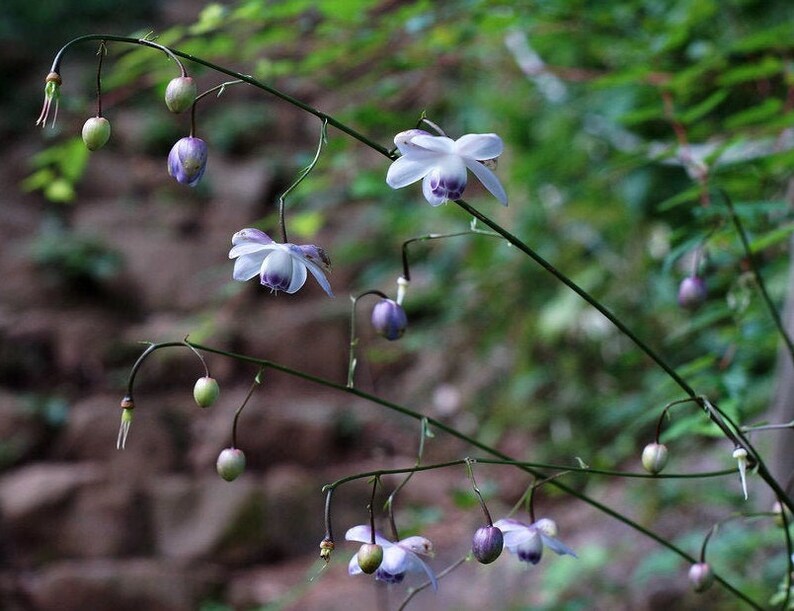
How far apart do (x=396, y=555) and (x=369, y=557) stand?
9 centimetres

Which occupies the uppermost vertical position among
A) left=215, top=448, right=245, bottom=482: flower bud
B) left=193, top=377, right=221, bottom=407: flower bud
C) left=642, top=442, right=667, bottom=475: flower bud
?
left=193, top=377, right=221, bottom=407: flower bud

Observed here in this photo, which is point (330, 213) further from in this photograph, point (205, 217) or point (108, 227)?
point (108, 227)

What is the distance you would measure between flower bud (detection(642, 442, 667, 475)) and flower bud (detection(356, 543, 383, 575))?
266mm

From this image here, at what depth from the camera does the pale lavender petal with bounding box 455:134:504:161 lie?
28.4 inches

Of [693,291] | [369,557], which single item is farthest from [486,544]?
[693,291]

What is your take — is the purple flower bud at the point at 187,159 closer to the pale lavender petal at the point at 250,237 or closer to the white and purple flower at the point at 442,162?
the pale lavender petal at the point at 250,237

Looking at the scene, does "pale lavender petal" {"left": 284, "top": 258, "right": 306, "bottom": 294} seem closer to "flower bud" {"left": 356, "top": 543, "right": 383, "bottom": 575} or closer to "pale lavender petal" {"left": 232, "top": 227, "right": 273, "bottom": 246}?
"pale lavender petal" {"left": 232, "top": 227, "right": 273, "bottom": 246}

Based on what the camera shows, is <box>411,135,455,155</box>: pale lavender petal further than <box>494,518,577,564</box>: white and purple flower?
No

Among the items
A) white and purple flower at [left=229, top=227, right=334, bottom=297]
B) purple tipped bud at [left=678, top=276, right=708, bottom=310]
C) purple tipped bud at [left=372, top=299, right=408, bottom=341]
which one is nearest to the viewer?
white and purple flower at [left=229, top=227, right=334, bottom=297]

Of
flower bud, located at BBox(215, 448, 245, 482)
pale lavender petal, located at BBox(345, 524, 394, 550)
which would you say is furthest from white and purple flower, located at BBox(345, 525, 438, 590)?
flower bud, located at BBox(215, 448, 245, 482)

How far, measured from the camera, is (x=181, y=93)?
2.21 ft

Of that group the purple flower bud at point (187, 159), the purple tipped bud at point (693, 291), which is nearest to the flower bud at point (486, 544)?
the purple flower bud at point (187, 159)

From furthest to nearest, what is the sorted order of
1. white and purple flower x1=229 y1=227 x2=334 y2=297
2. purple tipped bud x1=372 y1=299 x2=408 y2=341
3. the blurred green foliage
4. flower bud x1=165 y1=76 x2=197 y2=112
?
the blurred green foliage
purple tipped bud x1=372 y1=299 x2=408 y2=341
white and purple flower x1=229 y1=227 x2=334 y2=297
flower bud x1=165 y1=76 x2=197 y2=112

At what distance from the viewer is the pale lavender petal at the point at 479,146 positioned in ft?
2.37
